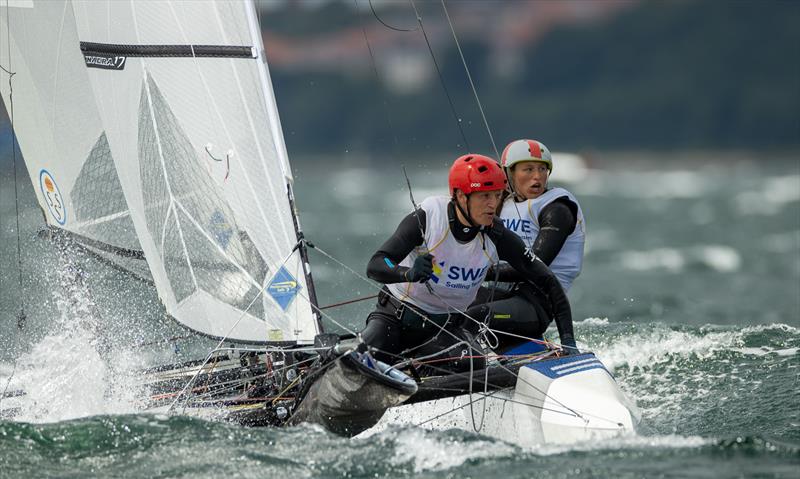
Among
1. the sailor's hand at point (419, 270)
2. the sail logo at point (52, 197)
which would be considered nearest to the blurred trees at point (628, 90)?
the sail logo at point (52, 197)

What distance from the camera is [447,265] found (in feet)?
17.2

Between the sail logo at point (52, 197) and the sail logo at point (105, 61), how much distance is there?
0.81m

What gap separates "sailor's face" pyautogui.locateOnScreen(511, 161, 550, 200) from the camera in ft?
19.5

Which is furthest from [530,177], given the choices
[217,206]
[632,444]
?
[632,444]

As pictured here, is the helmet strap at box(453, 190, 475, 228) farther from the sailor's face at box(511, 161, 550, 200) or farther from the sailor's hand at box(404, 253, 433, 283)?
the sailor's face at box(511, 161, 550, 200)

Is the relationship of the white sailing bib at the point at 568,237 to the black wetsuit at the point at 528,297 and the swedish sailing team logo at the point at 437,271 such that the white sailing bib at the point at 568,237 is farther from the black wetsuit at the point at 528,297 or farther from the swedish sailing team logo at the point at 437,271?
the swedish sailing team logo at the point at 437,271

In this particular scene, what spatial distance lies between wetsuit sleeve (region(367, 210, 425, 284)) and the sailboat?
1.18 feet

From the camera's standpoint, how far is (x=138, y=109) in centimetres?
586

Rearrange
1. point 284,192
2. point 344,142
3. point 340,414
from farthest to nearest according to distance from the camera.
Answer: point 344,142
point 284,192
point 340,414

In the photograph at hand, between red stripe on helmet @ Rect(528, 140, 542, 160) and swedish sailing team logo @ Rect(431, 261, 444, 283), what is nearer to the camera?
swedish sailing team logo @ Rect(431, 261, 444, 283)

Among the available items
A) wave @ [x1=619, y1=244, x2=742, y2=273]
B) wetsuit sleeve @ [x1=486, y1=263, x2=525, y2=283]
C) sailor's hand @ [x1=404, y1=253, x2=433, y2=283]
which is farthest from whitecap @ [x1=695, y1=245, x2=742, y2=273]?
sailor's hand @ [x1=404, y1=253, x2=433, y2=283]

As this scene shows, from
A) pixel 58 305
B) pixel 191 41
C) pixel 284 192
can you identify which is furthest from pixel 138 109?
pixel 58 305

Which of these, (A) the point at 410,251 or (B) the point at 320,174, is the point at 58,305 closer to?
(A) the point at 410,251

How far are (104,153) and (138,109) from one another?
51cm
